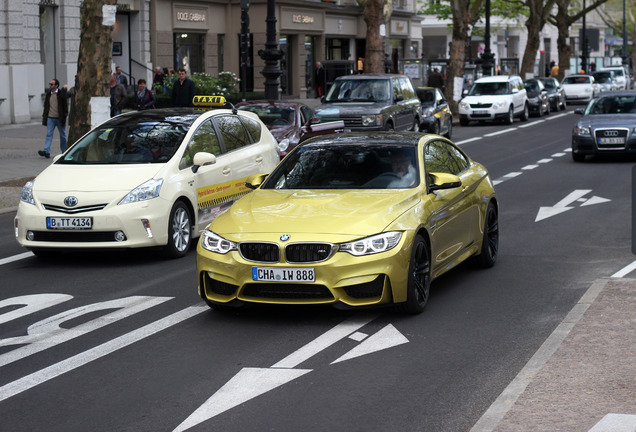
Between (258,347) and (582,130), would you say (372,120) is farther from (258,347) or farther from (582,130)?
(258,347)

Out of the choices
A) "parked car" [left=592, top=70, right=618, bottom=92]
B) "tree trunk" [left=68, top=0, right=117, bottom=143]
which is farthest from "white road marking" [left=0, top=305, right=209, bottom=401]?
"parked car" [left=592, top=70, right=618, bottom=92]

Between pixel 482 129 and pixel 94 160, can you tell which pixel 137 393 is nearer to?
pixel 94 160

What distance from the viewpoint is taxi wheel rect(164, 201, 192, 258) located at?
39.4ft

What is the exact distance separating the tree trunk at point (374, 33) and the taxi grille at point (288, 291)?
106 ft

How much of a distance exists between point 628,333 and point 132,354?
3419mm

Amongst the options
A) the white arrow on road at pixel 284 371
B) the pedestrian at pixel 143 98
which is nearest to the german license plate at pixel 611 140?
the pedestrian at pixel 143 98

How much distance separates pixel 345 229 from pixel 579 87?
52.0 meters

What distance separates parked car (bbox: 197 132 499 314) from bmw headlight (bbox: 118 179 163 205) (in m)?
1.78

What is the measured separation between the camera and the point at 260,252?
869 cm

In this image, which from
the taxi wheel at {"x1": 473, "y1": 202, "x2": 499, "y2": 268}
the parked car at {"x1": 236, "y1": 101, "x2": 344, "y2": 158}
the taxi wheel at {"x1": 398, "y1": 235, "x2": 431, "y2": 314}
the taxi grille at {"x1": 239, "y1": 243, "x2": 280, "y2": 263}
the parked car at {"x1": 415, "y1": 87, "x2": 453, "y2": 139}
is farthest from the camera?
the parked car at {"x1": 415, "y1": 87, "x2": 453, "y2": 139}

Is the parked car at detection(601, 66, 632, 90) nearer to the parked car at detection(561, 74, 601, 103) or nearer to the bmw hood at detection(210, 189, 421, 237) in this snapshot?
the parked car at detection(561, 74, 601, 103)

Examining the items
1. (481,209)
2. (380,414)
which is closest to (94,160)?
(481,209)

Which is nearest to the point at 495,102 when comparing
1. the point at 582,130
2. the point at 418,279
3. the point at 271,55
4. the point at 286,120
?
the point at 271,55

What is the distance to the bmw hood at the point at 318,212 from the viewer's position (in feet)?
28.6
